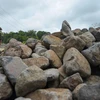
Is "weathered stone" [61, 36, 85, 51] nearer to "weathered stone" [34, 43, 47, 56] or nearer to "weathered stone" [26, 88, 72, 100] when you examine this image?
"weathered stone" [34, 43, 47, 56]

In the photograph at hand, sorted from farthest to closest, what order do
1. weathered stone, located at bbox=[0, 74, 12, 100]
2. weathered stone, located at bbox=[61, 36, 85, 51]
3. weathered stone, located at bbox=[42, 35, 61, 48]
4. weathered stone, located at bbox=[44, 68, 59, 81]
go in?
weathered stone, located at bbox=[42, 35, 61, 48] → weathered stone, located at bbox=[61, 36, 85, 51] → weathered stone, located at bbox=[44, 68, 59, 81] → weathered stone, located at bbox=[0, 74, 12, 100]

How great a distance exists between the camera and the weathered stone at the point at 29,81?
425 cm

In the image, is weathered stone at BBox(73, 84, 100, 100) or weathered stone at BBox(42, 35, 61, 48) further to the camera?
weathered stone at BBox(42, 35, 61, 48)

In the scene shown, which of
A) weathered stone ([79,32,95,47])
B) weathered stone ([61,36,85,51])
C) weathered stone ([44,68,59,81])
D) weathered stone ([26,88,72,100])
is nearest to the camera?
weathered stone ([26,88,72,100])

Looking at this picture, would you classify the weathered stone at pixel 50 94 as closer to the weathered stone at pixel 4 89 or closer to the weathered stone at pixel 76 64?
the weathered stone at pixel 4 89

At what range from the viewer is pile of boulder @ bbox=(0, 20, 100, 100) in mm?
4297

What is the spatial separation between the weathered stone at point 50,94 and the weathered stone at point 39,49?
1.75 metres

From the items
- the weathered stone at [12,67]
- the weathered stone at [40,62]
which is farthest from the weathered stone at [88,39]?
the weathered stone at [12,67]

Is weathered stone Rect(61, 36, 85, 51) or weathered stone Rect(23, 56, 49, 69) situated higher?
weathered stone Rect(61, 36, 85, 51)

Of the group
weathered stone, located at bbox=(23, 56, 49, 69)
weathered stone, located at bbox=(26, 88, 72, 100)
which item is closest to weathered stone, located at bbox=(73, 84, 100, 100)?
weathered stone, located at bbox=(26, 88, 72, 100)

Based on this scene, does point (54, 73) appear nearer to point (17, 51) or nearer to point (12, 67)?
point (12, 67)

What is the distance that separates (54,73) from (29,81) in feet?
2.51

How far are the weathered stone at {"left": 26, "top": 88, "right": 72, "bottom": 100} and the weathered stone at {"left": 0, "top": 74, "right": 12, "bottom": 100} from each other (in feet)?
1.35

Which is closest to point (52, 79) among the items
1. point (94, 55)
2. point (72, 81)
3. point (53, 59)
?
point (72, 81)
